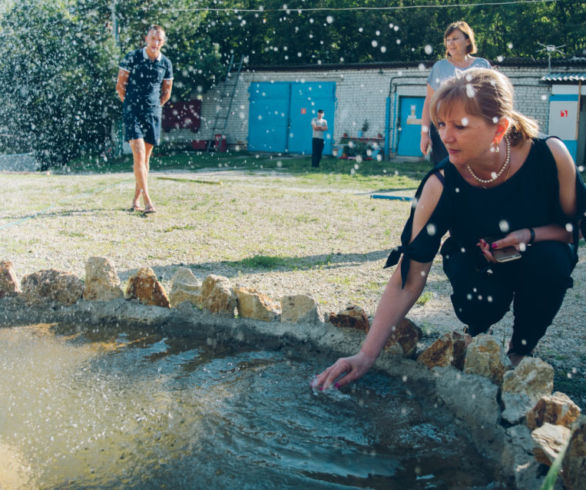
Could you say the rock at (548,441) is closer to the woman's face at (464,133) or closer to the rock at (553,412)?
the rock at (553,412)

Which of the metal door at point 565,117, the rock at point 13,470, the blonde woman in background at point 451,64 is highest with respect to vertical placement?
the metal door at point 565,117

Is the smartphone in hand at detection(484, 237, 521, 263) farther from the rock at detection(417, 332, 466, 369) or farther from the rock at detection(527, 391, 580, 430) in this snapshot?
the rock at detection(527, 391, 580, 430)

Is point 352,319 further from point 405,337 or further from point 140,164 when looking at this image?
point 140,164

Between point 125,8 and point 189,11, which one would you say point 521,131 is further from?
point 189,11

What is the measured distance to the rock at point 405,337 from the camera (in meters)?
2.65

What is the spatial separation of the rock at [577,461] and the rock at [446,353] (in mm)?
824

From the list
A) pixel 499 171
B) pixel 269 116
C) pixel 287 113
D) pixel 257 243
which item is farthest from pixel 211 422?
pixel 269 116

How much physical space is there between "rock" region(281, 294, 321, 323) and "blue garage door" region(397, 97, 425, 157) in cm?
2137

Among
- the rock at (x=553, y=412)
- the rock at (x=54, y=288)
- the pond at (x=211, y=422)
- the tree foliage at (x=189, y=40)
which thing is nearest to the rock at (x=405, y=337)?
the pond at (x=211, y=422)

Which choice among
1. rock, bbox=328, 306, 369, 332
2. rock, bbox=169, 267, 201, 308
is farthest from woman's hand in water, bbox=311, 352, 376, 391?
rock, bbox=169, 267, 201, 308

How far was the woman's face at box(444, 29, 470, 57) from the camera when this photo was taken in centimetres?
488

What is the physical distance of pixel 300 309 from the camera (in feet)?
9.83

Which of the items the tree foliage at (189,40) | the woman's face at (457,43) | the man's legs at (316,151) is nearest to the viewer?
the woman's face at (457,43)

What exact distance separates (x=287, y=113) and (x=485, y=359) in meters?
24.7
